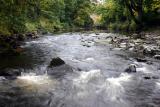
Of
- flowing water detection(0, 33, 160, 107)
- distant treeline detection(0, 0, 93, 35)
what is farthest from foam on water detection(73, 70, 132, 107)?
distant treeline detection(0, 0, 93, 35)

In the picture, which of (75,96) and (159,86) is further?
(159,86)

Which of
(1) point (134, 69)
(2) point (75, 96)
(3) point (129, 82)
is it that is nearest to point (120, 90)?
(3) point (129, 82)

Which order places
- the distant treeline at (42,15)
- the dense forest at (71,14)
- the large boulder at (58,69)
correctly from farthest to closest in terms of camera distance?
the dense forest at (71,14) → the distant treeline at (42,15) → the large boulder at (58,69)

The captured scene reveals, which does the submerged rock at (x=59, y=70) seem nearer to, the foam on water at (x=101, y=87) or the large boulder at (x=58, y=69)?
the large boulder at (x=58, y=69)

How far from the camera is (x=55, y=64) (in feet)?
47.7

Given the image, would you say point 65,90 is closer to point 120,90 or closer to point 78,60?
point 120,90

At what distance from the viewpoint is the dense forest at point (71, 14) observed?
19.4m

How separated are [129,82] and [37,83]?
4.02 m

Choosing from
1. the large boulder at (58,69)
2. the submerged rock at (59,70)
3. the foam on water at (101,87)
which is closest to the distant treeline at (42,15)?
the large boulder at (58,69)

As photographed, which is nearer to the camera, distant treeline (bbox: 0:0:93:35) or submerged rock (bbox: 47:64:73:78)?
submerged rock (bbox: 47:64:73:78)

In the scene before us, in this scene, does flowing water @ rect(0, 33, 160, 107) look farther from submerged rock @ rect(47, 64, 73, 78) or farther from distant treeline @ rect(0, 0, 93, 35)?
distant treeline @ rect(0, 0, 93, 35)

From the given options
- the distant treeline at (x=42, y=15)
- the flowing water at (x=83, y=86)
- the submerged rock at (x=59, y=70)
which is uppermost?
the distant treeline at (x=42, y=15)

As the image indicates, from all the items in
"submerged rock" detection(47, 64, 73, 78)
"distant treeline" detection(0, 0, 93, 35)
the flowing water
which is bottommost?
the flowing water

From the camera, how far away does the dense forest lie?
1944 centimetres
